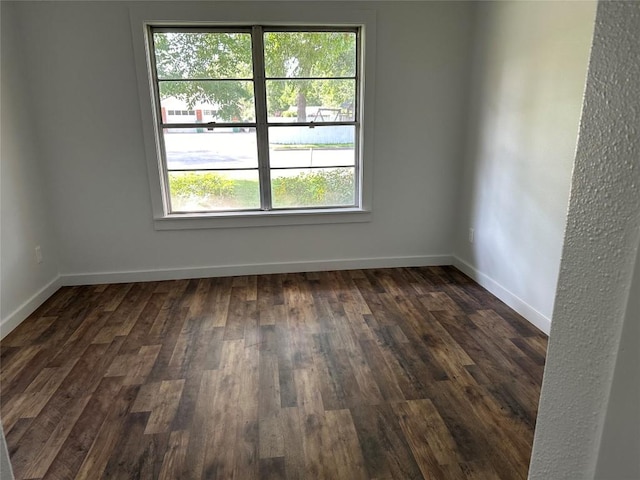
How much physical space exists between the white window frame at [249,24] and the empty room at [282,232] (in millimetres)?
18

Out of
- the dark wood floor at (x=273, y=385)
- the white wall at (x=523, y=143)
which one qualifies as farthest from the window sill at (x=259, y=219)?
the white wall at (x=523, y=143)

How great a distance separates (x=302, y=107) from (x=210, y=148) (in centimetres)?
87

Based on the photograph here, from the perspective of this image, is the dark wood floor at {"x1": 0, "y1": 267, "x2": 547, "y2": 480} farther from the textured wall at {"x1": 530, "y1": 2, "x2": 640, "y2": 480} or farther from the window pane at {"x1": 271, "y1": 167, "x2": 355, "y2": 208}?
the textured wall at {"x1": 530, "y1": 2, "x2": 640, "y2": 480}

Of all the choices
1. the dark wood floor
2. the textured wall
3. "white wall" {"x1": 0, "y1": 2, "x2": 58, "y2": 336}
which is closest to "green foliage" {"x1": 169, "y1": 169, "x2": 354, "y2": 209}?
the dark wood floor

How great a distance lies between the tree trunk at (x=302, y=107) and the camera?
360 centimetres

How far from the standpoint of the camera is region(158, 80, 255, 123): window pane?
3.47 metres

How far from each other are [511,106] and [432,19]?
1051mm

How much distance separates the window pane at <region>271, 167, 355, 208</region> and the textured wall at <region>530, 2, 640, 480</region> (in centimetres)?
320

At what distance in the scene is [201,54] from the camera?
3414 mm

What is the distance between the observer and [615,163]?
0.58 m

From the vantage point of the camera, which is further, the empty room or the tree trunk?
the tree trunk

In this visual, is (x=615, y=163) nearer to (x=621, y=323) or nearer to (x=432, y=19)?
(x=621, y=323)

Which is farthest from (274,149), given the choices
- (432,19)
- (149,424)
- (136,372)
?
(149,424)

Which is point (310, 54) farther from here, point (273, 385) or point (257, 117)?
point (273, 385)
